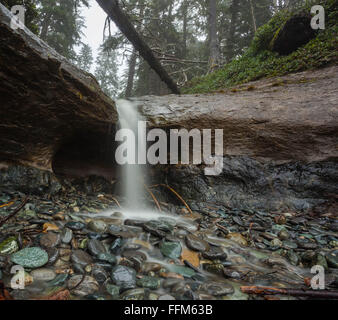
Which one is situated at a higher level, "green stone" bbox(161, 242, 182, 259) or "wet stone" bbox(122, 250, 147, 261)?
"wet stone" bbox(122, 250, 147, 261)

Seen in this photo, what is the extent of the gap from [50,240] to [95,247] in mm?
445

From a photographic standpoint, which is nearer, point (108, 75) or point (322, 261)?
point (322, 261)

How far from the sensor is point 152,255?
190cm

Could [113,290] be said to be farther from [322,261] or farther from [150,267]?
[322,261]

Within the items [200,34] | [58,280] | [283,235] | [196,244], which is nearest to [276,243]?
[283,235]

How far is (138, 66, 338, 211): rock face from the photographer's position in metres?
3.44

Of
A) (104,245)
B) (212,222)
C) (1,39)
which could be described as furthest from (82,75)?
(212,222)

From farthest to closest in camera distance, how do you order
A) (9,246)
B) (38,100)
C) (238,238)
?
1. (38,100)
2. (238,238)
3. (9,246)

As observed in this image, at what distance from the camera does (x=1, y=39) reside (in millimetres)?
2221

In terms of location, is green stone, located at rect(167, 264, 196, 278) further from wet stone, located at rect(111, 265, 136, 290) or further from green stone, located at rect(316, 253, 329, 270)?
green stone, located at rect(316, 253, 329, 270)

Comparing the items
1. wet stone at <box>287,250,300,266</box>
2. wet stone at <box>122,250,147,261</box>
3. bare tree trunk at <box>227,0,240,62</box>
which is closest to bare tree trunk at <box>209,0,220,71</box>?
bare tree trunk at <box>227,0,240,62</box>

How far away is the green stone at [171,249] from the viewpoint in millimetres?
1921

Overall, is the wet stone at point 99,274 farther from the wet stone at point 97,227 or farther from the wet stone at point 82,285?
the wet stone at point 97,227

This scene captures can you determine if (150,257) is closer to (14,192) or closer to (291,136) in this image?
(14,192)
